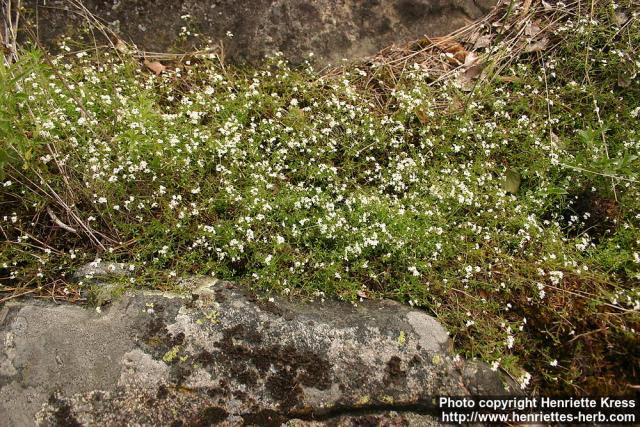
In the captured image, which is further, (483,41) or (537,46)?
(483,41)

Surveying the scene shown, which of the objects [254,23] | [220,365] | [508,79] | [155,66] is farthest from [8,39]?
[508,79]

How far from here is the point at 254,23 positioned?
5508mm

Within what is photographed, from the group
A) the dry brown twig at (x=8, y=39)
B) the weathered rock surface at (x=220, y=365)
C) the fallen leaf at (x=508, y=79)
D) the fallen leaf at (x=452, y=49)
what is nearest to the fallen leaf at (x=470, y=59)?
the fallen leaf at (x=452, y=49)

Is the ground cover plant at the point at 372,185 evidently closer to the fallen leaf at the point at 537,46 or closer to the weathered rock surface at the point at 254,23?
the fallen leaf at the point at 537,46

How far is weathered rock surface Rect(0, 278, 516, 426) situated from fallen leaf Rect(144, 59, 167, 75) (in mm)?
2875

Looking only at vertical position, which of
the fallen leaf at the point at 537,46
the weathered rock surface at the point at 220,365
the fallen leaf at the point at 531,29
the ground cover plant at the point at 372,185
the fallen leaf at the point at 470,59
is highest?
the fallen leaf at the point at 531,29

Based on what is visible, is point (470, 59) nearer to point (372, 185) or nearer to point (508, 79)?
point (508, 79)

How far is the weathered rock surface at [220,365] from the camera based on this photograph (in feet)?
9.87

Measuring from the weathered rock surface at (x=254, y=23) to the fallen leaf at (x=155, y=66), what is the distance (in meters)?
0.20

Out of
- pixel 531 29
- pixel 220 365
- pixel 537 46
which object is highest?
pixel 531 29

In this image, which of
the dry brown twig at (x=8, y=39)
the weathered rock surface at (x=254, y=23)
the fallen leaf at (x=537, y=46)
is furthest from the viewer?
the fallen leaf at (x=537, y=46)

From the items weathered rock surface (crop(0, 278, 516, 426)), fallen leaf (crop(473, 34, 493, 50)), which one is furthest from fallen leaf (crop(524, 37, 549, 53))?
weathered rock surface (crop(0, 278, 516, 426))

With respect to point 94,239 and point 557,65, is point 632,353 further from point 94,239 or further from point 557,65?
A: point 94,239

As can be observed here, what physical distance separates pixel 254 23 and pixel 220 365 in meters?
3.90
